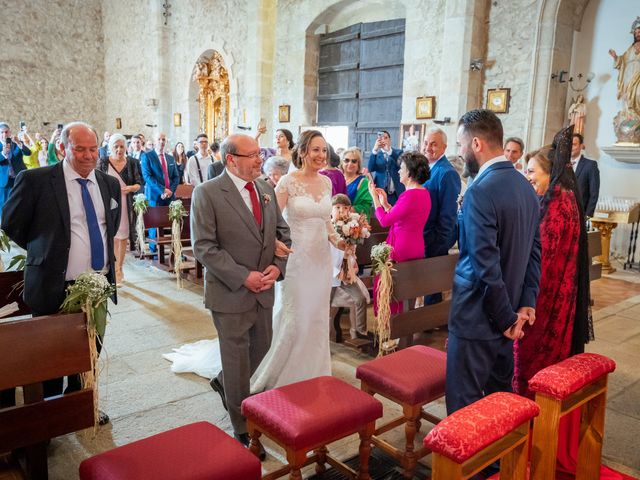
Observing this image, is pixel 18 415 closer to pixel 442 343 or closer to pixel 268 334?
pixel 268 334

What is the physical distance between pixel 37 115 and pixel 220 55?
8.92 m

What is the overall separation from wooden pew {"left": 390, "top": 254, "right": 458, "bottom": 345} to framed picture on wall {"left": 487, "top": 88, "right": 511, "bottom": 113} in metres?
5.53

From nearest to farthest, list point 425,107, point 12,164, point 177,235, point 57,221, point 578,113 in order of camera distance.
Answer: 1. point 57,221
2. point 177,235
3. point 578,113
4. point 425,107
5. point 12,164

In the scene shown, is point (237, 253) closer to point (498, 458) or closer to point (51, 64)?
point (498, 458)

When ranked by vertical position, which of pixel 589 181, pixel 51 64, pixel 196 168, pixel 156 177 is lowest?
pixel 156 177

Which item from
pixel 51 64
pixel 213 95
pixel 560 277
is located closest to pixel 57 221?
pixel 560 277

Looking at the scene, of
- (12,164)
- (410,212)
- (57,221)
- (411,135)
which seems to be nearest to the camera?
(57,221)

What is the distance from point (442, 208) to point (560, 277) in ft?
6.67

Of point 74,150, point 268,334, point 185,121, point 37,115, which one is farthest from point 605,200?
point 37,115

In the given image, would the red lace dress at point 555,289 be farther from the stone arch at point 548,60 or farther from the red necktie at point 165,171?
the red necktie at point 165,171

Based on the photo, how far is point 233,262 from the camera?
9.11 feet

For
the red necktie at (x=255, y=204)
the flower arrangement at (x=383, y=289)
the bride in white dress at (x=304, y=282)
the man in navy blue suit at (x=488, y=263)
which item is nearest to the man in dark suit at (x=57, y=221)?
the red necktie at (x=255, y=204)

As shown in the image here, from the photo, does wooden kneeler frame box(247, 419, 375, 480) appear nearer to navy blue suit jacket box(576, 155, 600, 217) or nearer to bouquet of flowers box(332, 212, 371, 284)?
bouquet of flowers box(332, 212, 371, 284)

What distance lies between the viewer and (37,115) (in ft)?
62.0
